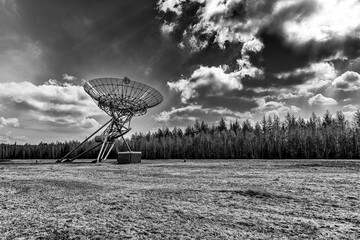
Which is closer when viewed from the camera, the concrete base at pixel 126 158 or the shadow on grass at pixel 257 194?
the shadow on grass at pixel 257 194

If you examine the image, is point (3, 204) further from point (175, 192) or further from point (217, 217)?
point (217, 217)

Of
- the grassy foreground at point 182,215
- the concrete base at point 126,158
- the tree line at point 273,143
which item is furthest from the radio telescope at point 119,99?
the tree line at point 273,143

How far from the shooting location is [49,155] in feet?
396

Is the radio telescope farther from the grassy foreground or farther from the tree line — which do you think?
the tree line

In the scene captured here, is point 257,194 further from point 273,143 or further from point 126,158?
point 273,143

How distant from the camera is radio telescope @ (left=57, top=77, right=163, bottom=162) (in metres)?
31.8

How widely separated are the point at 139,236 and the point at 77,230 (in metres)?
1.41

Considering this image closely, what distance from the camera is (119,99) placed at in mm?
33375

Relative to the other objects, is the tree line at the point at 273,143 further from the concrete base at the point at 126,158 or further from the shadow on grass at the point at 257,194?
the shadow on grass at the point at 257,194

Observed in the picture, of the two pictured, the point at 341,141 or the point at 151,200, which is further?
the point at 341,141

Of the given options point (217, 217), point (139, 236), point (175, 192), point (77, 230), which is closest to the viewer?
point (139, 236)

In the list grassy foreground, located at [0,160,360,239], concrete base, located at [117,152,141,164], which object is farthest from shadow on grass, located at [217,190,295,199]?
concrete base, located at [117,152,141,164]

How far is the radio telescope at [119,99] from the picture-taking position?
104 ft

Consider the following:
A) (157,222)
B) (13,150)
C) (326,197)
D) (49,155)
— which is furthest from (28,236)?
(13,150)
